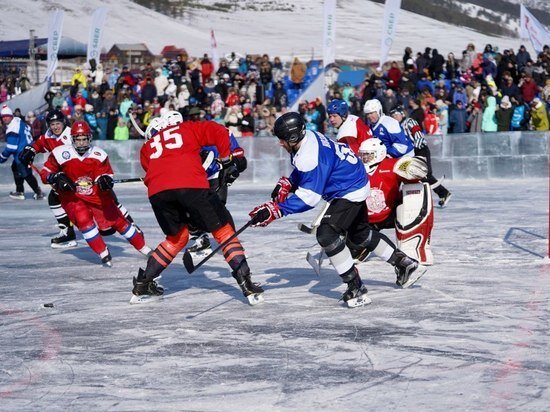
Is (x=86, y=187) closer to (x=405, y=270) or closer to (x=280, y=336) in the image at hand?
(x=405, y=270)

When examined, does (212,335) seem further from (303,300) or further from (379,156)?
(379,156)

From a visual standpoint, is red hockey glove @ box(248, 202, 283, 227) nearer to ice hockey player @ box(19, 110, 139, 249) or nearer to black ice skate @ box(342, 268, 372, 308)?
black ice skate @ box(342, 268, 372, 308)

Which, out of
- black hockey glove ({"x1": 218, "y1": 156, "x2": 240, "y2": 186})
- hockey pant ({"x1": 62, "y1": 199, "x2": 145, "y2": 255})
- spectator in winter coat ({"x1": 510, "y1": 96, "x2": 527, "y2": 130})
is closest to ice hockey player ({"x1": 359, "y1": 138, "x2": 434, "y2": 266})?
black hockey glove ({"x1": 218, "y1": 156, "x2": 240, "y2": 186})

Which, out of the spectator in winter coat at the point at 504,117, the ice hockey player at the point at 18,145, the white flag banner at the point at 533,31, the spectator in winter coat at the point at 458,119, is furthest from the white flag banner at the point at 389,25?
the ice hockey player at the point at 18,145

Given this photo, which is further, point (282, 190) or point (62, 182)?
point (62, 182)

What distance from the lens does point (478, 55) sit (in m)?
25.0

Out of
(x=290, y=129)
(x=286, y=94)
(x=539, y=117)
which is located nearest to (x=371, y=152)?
(x=290, y=129)

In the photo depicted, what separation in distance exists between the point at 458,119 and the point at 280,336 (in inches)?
551

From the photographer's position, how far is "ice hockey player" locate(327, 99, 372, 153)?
33.8 ft

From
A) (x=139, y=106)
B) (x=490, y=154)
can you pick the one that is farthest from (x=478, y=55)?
(x=139, y=106)

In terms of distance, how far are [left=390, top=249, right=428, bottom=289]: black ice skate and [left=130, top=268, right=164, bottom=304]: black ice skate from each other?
2.02 meters

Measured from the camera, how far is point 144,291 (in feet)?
29.2

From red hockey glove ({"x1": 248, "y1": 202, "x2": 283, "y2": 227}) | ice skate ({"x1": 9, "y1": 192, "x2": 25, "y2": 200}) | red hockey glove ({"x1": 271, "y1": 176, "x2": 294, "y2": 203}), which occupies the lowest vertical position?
ice skate ({"x1": 9, "y1": 192, "x2": 25, "y2": 200})

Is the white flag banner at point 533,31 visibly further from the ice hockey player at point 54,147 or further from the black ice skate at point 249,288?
the black ice skate at point 249,288
